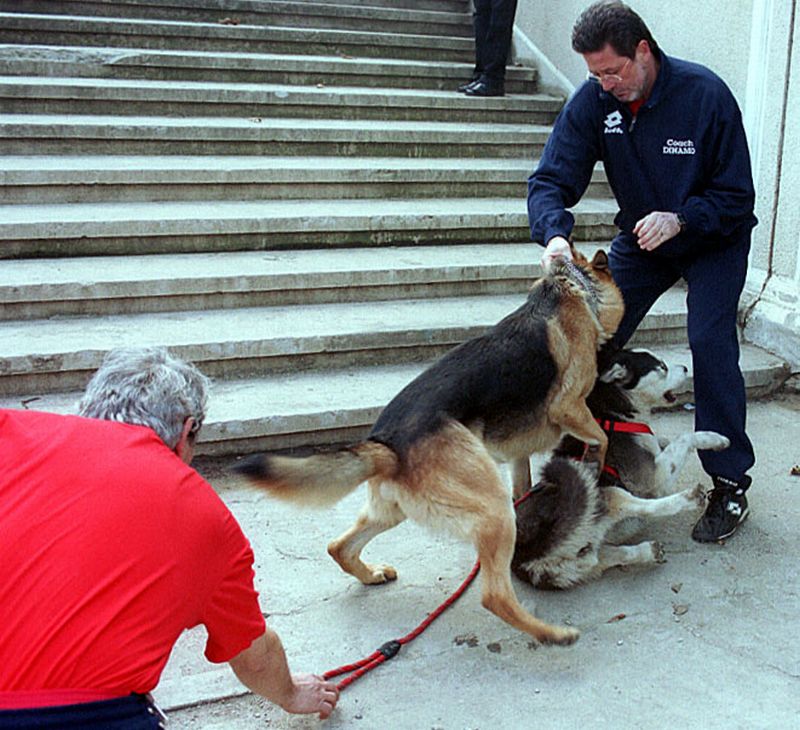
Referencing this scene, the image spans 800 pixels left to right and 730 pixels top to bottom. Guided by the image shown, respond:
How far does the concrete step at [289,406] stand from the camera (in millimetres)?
4590

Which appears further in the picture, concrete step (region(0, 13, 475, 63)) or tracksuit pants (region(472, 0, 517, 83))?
tracksuit pants (region(472, 0, 517, 83))

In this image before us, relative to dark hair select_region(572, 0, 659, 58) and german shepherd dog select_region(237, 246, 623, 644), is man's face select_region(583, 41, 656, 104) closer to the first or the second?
dark hair select_region(572, 0, 659, 58)

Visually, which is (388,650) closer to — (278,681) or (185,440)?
(278,681)

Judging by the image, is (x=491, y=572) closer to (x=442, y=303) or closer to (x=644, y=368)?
(x=644, y=368)

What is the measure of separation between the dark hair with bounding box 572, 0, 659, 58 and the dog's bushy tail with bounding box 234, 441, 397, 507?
1.94 meters

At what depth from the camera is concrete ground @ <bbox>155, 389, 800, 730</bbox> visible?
2857 mm

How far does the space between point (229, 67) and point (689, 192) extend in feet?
17.1

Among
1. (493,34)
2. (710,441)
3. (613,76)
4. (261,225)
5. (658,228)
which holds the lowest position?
(710,441)

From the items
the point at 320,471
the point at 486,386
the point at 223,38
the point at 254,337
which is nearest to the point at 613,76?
the point at 486,386

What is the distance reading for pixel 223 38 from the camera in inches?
326

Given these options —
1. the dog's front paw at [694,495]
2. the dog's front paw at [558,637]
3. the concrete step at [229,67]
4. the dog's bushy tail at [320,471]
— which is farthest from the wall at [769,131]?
the dog's bushy tail at [320,471]

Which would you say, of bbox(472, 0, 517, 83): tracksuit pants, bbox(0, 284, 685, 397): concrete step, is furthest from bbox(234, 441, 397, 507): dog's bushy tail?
bbox(472, 0, 517, 83): tracksuit pants

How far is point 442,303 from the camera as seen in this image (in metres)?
6.00

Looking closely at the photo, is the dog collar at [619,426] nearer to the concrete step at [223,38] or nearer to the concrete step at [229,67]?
the concrete step at [229,67]
